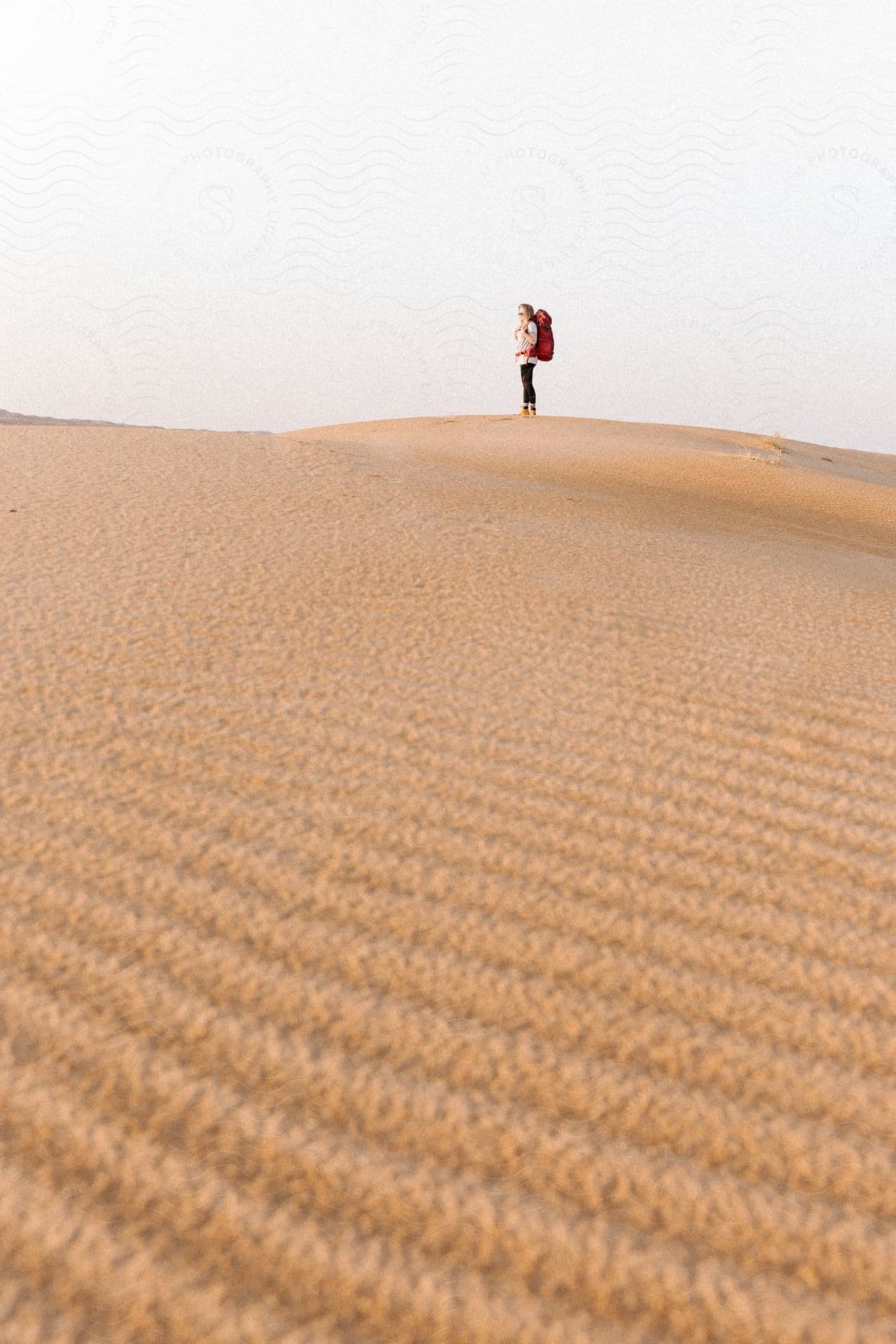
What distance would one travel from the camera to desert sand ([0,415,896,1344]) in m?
0.89

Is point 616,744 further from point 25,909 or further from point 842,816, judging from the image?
point 25,909

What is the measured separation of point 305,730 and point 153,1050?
32.0 inches

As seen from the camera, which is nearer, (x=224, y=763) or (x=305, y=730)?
(x=224, y=763)

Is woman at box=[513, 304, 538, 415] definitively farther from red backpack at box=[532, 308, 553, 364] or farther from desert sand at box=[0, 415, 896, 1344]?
desert sand at box=[0, 415, 896, 1344]

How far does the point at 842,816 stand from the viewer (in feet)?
5.63

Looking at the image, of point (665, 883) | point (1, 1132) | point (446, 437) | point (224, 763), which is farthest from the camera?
point (446, 437)

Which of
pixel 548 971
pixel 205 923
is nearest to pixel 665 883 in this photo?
pixel 548 971

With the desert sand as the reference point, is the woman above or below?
above

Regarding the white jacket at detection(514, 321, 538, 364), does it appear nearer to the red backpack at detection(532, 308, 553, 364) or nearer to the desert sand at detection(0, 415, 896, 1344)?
the red backpack at detection(532, 308, 553, 364)

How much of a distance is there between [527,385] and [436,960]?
9285mm

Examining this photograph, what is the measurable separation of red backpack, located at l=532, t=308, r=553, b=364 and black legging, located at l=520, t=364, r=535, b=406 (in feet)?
1.05

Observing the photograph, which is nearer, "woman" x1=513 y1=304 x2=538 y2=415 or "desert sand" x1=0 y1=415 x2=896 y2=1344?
"desert sand" x1=0 y1=415 x2=896 y2=1344

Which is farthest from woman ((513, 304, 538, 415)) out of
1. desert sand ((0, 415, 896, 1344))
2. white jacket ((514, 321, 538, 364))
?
desert sand ((0, 415, 896, 1344))

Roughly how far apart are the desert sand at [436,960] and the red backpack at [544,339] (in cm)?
697
